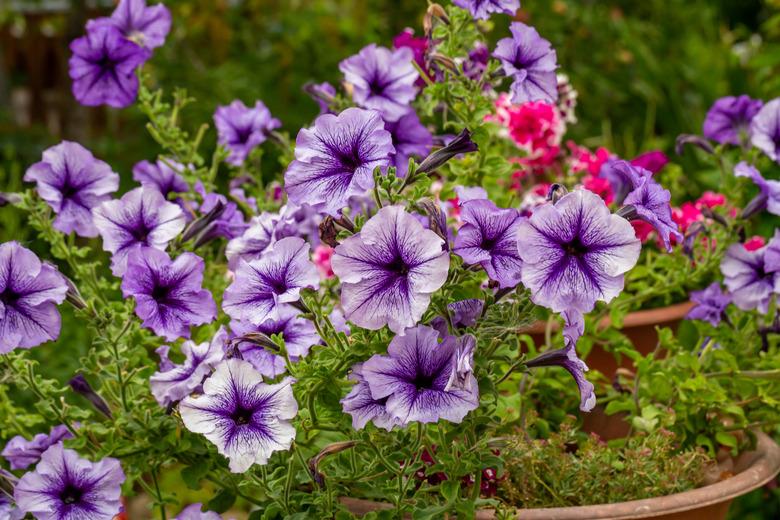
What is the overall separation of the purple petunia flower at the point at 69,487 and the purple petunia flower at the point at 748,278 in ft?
3.16

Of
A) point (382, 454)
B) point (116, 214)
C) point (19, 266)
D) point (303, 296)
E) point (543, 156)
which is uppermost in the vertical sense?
point (543, 156)

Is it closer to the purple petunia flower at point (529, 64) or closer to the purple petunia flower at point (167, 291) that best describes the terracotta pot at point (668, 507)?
the purple petunia flower at point (167, 291)

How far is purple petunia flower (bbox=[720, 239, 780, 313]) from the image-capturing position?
1538 mm

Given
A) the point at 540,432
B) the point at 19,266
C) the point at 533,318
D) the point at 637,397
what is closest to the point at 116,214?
the point at 19,266

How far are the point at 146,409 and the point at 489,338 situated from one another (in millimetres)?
517

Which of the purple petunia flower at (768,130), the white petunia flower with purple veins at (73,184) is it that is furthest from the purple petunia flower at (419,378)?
the purple petunia flower at (768,130)

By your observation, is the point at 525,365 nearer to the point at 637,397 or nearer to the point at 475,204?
the point at 475,204

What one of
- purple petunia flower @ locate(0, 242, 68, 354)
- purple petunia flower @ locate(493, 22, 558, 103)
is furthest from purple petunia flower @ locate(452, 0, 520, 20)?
purple petunia flower @ locate(0, 242, 68, 354)

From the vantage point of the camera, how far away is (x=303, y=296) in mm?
1114

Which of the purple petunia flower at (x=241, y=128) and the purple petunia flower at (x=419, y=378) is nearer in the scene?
the purple petunia flower at (x=419, y=378)

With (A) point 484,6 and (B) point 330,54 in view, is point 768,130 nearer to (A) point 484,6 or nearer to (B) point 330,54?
(A) point 484,6

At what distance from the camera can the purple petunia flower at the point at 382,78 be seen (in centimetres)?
143

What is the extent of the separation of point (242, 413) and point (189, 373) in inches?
6.2

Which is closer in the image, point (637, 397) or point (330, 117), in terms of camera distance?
point (330, 117)
